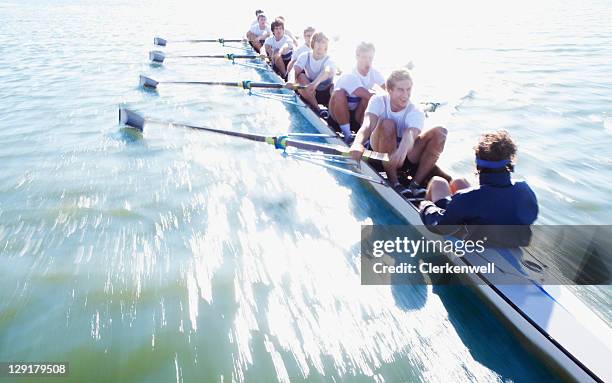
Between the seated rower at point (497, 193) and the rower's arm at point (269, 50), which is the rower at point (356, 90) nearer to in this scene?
the seated rower at point (497, 193)

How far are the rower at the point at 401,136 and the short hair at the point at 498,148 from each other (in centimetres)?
170

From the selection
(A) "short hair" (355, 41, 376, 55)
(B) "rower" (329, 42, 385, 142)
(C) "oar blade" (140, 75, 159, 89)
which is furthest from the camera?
(C) "oar blade" (140, 75, 159, 89)

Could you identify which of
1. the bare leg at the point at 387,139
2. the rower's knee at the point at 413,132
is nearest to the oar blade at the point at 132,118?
the bare leg at the point at 387,139

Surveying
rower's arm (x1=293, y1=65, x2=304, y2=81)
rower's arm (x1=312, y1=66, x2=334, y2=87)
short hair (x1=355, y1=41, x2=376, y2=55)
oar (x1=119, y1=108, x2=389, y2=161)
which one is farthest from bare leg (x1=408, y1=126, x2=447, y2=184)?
rower's arm (x1=293, y1=65, x2=304, y2=81)

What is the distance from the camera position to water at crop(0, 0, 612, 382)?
378cm

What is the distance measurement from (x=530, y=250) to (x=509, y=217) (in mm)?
1507

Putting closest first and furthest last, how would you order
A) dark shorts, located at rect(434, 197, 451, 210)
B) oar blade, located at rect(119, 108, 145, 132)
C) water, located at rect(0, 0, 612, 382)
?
water, located at rect(0, 0, 612, 382), dark shorts, located at rect(434, 197, 451, 210), oar blade, located at rect(119, 108, 145, 132)

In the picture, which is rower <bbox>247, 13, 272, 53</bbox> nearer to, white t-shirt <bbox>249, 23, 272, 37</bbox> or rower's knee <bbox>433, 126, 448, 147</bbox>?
white t-shirt <bbox>249, 23, 272, 37</bbox>

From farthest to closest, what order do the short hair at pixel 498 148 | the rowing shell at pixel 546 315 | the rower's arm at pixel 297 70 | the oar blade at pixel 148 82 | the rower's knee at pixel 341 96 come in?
the oar blade at pixel 148 82 < the rower's arm at pixel 297 70 < the rower's knee at pixel 341 96 < the short hair at pixel 498 148 < the rowing shell at pixel 546 315

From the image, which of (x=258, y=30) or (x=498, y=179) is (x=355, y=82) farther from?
(x=258, y=30)

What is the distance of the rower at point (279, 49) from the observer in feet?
42.3

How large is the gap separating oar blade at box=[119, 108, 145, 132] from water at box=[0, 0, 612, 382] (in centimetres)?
27

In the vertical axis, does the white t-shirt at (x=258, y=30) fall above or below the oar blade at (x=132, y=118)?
above

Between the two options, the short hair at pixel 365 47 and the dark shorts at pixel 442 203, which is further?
the short hair at pixel 365 47
